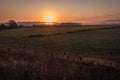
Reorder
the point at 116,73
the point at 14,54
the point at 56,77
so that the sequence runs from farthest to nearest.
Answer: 1. the point at 14,54
2. the point at 116,73
3. the point at 56,77

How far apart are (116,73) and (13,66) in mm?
3322

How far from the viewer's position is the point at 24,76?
8195 mm

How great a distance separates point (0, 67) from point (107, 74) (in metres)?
3.52

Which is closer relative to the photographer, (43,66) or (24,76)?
(24,76)

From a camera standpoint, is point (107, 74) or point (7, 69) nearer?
point (107, 74)

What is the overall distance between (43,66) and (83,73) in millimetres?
1483

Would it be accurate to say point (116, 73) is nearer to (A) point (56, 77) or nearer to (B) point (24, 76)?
(A) point (56, 77)

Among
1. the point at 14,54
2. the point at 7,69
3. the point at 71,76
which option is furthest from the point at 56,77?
the point at 14,54

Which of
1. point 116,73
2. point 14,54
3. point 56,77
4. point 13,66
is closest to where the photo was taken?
point 56,77

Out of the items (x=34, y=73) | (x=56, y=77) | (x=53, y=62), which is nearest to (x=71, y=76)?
(x=56, y=77)

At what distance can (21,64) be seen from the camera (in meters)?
9.66

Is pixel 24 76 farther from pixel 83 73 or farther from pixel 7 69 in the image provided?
pixel 83 73

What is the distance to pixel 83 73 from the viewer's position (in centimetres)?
866

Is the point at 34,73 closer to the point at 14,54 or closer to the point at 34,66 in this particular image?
the point at 34,66
